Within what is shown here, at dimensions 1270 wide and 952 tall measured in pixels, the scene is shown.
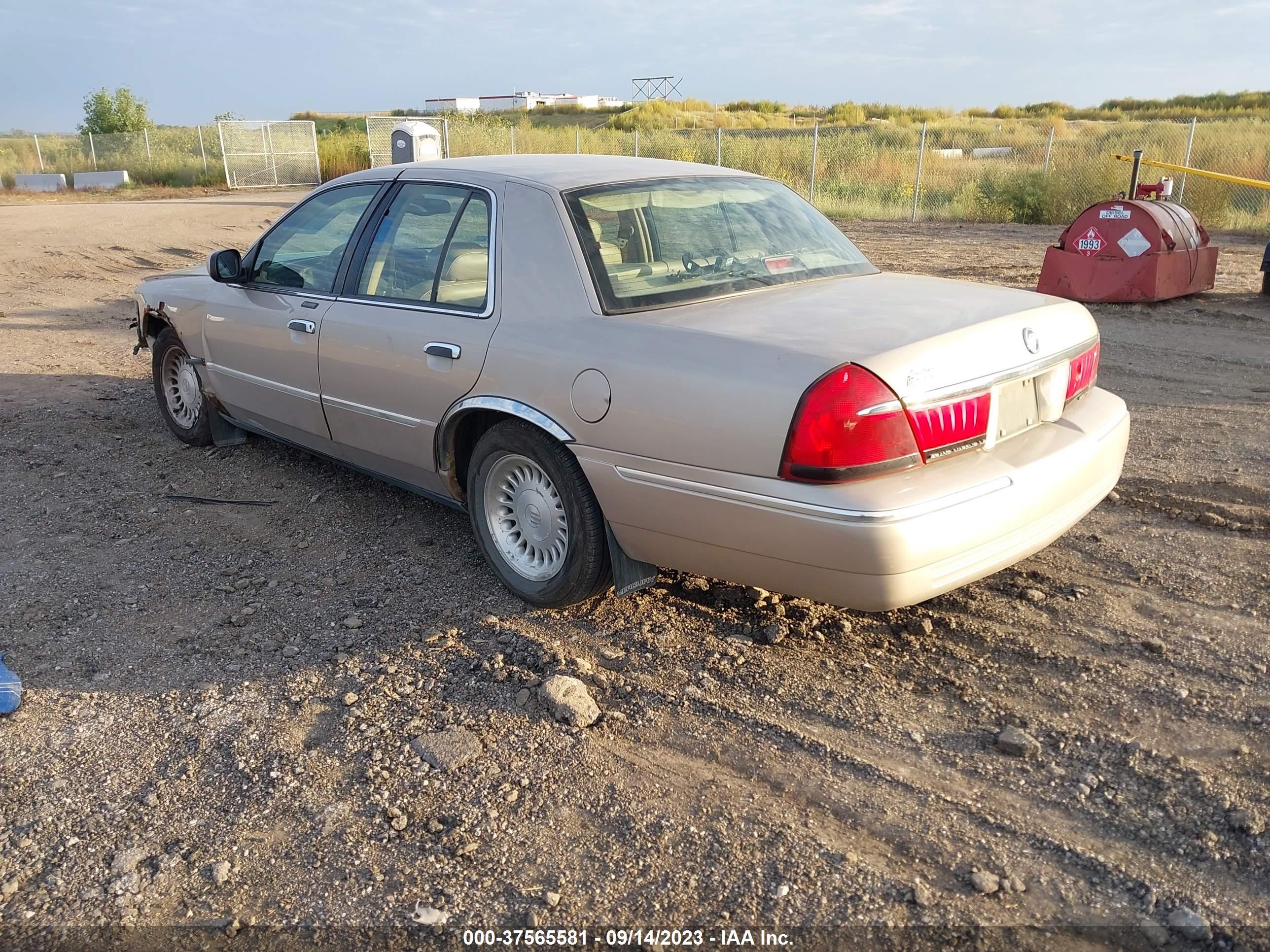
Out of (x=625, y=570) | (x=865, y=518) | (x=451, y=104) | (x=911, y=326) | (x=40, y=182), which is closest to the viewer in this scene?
(x=865, y=518)

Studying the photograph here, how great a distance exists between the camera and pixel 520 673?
139 inches

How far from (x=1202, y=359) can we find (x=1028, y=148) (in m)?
19.1

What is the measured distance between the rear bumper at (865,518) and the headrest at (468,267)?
90 centimetres

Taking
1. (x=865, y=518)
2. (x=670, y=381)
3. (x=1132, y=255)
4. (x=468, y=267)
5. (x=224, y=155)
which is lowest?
(x=865, y=518)

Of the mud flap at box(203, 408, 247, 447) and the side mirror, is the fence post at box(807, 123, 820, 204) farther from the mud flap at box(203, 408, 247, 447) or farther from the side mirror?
the side mirror

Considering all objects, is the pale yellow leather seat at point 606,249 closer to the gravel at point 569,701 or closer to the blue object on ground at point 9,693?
the gravel at point 569,701

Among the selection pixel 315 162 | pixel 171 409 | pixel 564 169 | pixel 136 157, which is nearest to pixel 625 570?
pixel 564 169

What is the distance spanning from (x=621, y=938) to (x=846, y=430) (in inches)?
57.6

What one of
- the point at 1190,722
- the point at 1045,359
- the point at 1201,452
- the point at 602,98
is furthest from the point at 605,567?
the point at 602,98

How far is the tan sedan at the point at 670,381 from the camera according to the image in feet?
9.86

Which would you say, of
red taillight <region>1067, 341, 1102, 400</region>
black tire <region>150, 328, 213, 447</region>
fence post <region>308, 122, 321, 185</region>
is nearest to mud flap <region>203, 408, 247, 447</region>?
black tire <region>150, 328, 213, 447</region>

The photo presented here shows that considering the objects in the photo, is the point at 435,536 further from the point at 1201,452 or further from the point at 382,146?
the point at 382,146

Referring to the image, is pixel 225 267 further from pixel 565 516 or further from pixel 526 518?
pixel 565 516

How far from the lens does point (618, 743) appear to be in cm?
313
